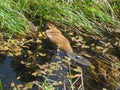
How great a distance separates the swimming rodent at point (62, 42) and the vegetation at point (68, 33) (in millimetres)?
57

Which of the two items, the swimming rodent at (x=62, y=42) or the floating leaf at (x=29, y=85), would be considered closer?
the floating leaf at (x=29, y=85)

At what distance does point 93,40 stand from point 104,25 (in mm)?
272

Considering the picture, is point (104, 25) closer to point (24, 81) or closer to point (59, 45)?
point (59, 45)

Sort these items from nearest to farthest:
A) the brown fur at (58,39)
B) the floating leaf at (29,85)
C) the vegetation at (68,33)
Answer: the floating leaf at (29,85) → the vegetation at (68,33) → the brown fur at (58,39)

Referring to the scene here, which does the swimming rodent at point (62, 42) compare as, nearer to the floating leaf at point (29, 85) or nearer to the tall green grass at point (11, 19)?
the tall green grass at point (11, 19)

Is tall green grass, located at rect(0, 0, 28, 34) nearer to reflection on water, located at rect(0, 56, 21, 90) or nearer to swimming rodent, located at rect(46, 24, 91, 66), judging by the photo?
swimming rodent, located at rect(46, 24, 91, 66)

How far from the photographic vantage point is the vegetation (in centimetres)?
240

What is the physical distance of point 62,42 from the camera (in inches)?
105

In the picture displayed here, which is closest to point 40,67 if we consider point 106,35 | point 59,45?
point 59,45

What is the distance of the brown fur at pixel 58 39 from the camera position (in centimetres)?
264

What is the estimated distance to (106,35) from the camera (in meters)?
2.98

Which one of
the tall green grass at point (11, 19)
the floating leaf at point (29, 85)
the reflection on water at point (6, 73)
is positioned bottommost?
the floating leaf at point (29, 85)

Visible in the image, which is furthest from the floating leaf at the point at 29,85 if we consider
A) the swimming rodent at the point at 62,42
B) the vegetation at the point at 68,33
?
the swimming rodent at the point at 62,42

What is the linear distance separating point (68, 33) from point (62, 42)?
0.84 feet
